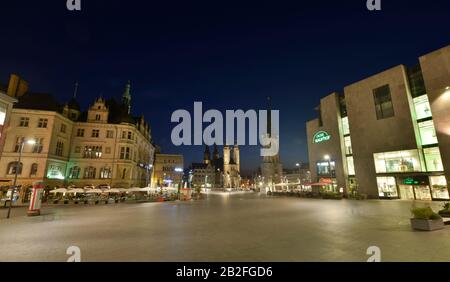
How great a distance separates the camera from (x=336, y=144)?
48.6 m

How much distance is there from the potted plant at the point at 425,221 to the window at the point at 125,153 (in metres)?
46.6

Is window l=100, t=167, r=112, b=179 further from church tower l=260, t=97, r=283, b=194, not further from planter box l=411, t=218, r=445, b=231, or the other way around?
church tower l=260, t=97, r=283, b=194

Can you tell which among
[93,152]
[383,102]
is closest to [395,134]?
[383,102]

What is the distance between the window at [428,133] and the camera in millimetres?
33719

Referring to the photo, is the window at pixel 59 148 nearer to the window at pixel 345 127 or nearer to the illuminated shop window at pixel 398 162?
the window at pixel 345 127

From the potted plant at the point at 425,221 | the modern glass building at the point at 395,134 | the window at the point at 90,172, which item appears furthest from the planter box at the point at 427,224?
the window at the point at 90,172

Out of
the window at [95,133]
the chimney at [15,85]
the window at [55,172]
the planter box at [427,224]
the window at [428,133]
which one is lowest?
the planter box at [427,224]

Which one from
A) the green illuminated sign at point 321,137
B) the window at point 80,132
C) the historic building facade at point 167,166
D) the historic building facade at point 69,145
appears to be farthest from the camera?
the historic building facade at point 167,166

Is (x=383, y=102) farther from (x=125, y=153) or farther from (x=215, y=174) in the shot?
(x=215, y=174)

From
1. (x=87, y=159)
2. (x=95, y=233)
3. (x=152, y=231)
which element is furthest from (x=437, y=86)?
(x=87, y=159)

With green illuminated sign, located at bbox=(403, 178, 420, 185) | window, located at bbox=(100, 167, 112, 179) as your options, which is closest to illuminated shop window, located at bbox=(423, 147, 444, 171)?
green illuminated sign, located at bbox=(403, 178, 420, 185)

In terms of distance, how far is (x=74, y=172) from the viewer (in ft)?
139
